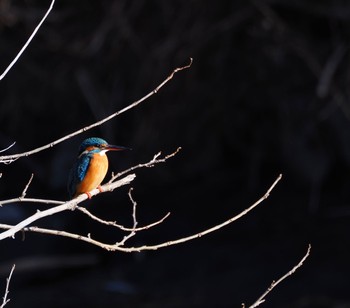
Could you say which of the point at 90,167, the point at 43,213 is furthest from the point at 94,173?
the point at 43,213

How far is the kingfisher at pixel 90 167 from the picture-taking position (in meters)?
4.49

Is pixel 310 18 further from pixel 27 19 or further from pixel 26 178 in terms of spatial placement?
pixel 26 178

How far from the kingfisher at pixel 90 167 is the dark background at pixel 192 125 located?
3.87 metres

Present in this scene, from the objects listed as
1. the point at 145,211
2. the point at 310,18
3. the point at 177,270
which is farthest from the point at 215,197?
the point at 310,18

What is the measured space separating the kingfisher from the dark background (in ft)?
12.7

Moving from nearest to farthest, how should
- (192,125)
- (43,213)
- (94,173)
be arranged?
(43,213), (94,173), (192,125)

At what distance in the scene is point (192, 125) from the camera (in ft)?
31.8

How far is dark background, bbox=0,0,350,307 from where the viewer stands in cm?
883

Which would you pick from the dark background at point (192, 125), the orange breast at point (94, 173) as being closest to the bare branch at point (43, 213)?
the orange breast at point (94, 173)

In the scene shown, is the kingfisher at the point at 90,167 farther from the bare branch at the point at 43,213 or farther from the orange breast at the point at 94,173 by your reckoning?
the bare branch at the point at 43,213

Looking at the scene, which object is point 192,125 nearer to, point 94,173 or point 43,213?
point 94,173

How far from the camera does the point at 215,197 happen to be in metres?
10.0

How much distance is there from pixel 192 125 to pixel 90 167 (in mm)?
5228

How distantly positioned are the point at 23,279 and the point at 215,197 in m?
2.21
